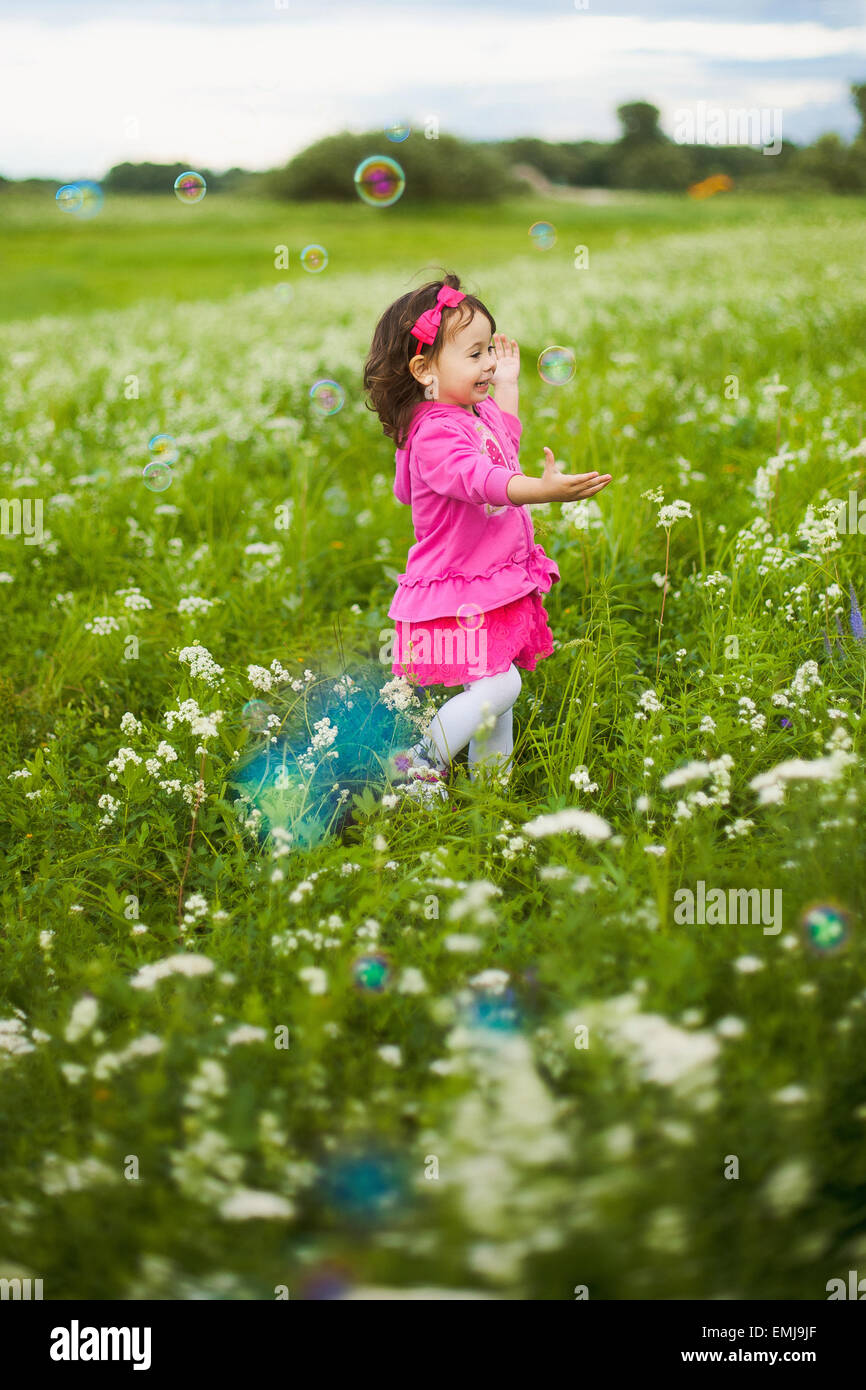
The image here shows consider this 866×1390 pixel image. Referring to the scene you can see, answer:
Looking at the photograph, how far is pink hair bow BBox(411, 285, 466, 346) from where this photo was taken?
356cm

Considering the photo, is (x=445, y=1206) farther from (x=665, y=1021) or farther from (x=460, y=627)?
(x=460, y=627)

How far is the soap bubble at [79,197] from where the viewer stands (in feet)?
22.4

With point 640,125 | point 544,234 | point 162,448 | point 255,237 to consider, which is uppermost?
point 640,125

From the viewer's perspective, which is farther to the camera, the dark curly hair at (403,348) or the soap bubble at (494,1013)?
the dark curly hair at (403,348)

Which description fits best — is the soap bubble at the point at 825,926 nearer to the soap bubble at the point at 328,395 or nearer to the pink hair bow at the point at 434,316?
the pink hair bow at the point at 434,316

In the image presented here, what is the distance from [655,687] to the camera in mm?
4105

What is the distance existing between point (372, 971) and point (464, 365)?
2.12m

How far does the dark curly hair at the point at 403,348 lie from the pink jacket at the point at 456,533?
0.30 feet

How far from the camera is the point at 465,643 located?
381cm

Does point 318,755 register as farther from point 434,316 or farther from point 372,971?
point 434,316

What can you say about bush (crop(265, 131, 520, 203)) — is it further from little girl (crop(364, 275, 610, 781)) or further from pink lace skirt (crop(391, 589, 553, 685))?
pink lace skirt (crop(391, 589, 553, 685))

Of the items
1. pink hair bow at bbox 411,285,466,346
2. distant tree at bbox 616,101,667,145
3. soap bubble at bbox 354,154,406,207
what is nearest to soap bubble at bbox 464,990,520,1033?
pink hair bow at bbox 411,285,466,346

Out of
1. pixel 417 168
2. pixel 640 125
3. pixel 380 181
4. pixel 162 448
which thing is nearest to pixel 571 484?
pixel 380 181

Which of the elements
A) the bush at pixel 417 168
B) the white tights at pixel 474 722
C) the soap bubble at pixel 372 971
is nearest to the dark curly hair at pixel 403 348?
the white tights at pixel 474 722
